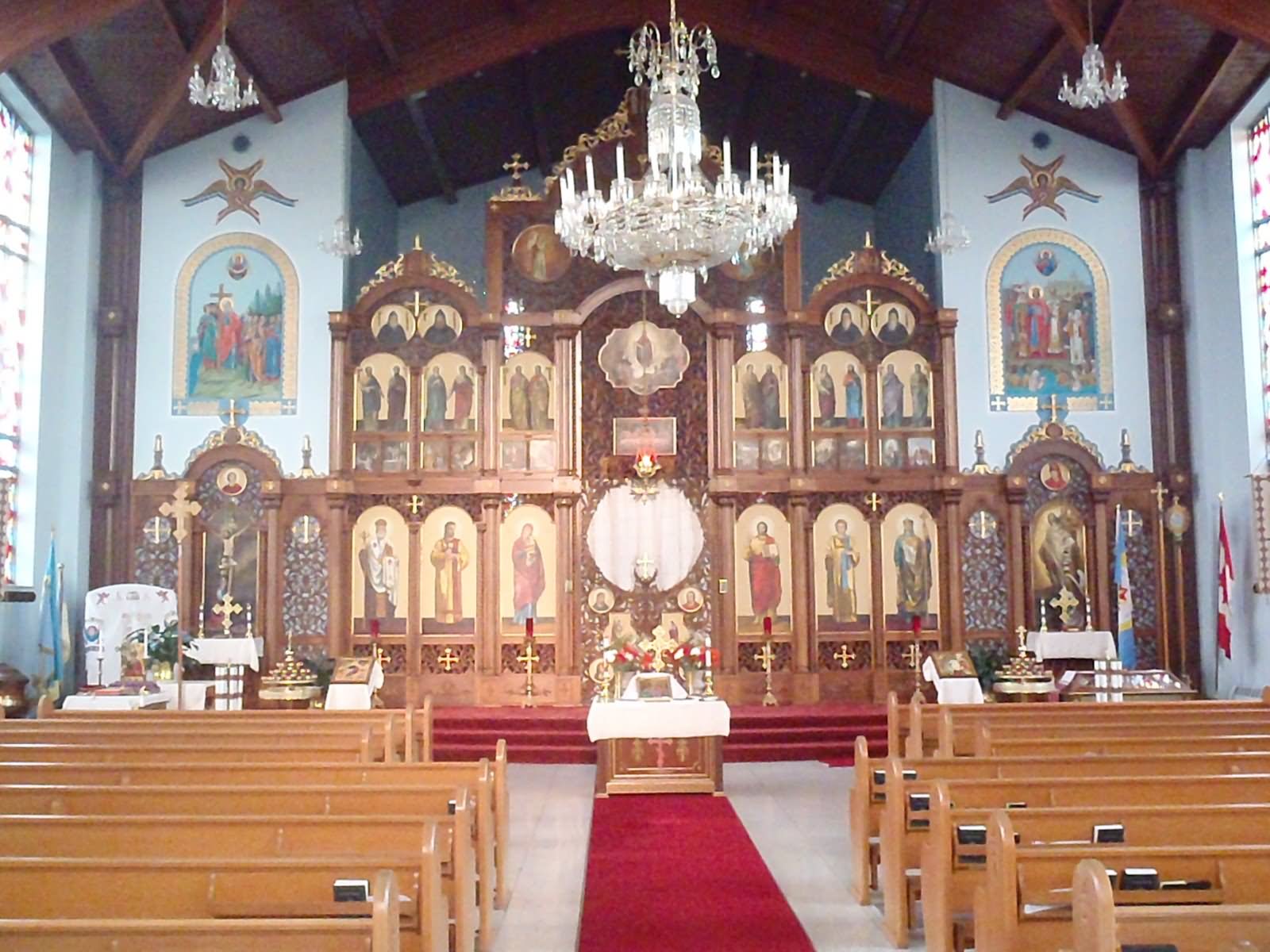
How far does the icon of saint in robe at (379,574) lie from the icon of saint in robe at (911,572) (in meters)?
6.64

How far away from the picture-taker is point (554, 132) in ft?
66.2

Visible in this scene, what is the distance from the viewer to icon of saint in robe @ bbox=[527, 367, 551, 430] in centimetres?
1608

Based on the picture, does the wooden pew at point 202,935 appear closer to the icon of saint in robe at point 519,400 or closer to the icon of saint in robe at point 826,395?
the icon of saint in robe at point 519,400

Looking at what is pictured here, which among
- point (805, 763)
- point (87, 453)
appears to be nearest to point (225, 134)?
point (87, 453)

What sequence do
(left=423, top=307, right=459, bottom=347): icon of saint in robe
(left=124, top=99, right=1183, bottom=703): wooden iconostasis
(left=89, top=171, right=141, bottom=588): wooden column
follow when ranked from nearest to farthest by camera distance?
(left=89, top=171, right=141, bottom=588): wooden column < (left=124, top=99, right=1183, bottom=703): wooden iconostasis < (left=423, top=307, right=459, bottom=347): icon of saint in robe

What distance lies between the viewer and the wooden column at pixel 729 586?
51.0 feet

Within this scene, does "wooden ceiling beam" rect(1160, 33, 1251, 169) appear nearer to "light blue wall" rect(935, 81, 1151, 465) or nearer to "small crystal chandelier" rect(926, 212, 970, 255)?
"light blue wall" rect(935, 81, 1151, 465)

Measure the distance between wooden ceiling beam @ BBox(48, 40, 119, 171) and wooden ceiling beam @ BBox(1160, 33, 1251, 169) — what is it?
13080mm

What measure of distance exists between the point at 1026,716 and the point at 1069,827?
12.7 ft

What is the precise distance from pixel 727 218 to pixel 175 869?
22.1ft

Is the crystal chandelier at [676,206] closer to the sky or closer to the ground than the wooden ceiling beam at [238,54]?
closer to the ground

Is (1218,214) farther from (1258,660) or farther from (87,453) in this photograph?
(87,453)

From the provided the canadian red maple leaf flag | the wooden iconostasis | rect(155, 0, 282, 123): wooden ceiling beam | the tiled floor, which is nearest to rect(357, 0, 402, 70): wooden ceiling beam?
rect(155, 0, 282, 123): wooden ceiling beam

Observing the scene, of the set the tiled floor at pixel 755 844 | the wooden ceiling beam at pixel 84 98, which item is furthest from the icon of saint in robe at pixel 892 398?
the wooden ceiling beam at pixel 84 98
